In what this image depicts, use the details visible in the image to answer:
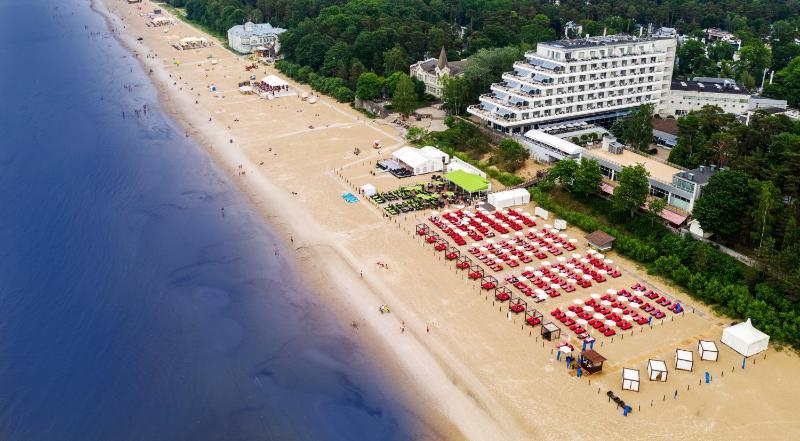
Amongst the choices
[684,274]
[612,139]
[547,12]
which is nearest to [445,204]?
[612,139]

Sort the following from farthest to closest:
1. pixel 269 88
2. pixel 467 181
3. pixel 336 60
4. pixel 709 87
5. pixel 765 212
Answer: pixel 336 60, pixel 269 88, pixel 709 87, pixel 467 181, pixel 765 212

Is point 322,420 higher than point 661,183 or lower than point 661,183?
Result: lower

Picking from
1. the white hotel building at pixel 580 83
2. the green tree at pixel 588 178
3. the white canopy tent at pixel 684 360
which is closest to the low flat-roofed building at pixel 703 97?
the white hotel building at pixel 580 83

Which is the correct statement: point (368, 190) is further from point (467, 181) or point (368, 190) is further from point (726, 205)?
point (726, 205)

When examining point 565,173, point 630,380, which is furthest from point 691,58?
point 630,380

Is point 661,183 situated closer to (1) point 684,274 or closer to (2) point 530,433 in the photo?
(1) point 684,274

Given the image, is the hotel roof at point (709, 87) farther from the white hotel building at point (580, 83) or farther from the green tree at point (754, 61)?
the green tree at point (754, 61)

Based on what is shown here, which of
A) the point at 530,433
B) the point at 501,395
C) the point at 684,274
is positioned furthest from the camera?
the point at 684,274
